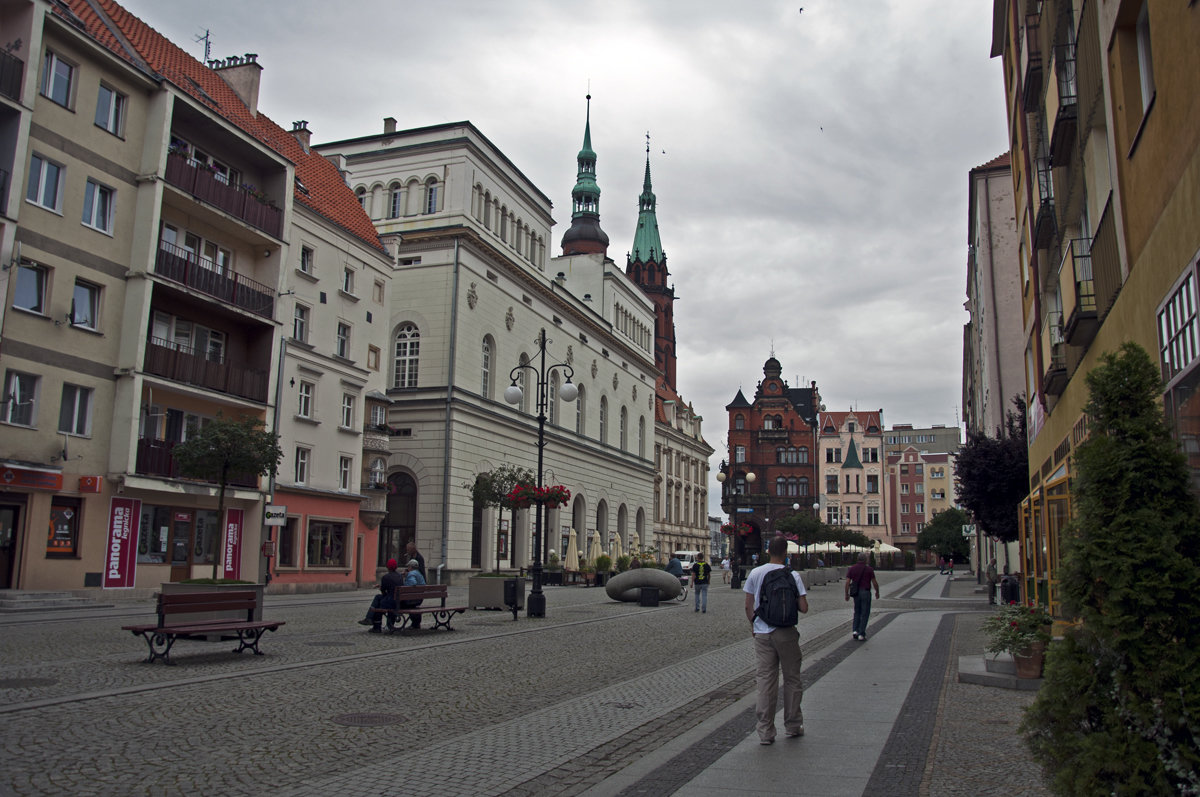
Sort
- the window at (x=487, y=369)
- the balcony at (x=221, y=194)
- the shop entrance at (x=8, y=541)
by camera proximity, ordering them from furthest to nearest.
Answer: the window at (x=487, y=369)
the balcony at (x=221, y=194)
the shop entrance at (x=8, y=541)

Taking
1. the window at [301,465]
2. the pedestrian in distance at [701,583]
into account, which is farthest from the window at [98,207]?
the pedestrian in distance at [701,583]

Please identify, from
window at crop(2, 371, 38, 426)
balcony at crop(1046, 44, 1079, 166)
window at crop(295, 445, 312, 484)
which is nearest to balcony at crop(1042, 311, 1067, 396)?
balcony at crop(1046, 44, 1079, 166)

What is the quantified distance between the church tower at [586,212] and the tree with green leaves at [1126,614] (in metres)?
84.8

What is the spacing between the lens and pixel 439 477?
46.8m

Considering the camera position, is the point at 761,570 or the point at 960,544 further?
the point at 960,544

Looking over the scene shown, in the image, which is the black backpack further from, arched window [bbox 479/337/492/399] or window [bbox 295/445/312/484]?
arched window [bbox 479/337/492/399]

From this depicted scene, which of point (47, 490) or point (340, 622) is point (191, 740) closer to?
point (340, 622)

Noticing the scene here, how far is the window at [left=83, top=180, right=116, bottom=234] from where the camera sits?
2488cm

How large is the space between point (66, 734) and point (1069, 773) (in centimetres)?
751

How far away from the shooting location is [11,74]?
Result: 22.0 m

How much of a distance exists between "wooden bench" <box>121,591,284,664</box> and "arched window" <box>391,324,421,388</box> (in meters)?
33.2

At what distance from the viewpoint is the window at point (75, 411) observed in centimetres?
2445

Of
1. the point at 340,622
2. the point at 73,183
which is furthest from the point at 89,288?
the point at 340,622

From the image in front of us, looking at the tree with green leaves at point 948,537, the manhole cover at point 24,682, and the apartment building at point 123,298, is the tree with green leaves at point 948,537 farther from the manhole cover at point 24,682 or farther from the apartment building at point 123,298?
the manhole cover at point 24,682
